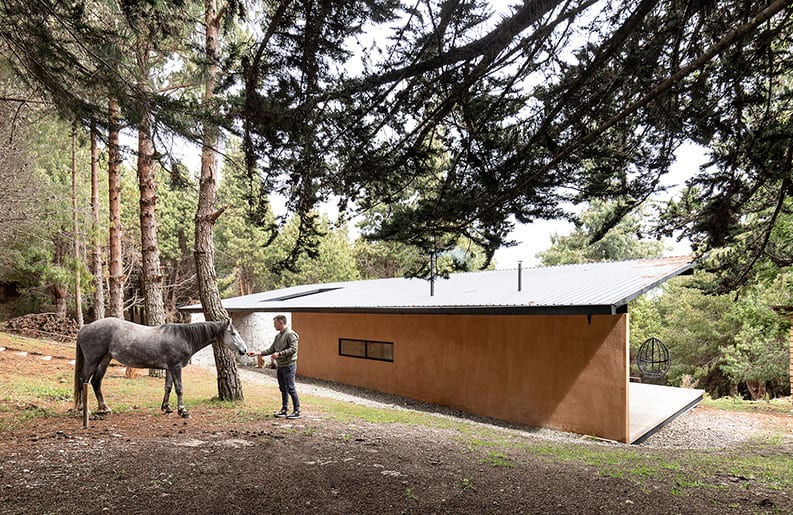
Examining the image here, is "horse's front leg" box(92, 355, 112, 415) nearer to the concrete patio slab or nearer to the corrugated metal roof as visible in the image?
the corrugated metal roof

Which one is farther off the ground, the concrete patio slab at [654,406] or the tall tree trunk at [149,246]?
the tall tree trunk at [149,246]

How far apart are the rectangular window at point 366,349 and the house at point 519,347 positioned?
0.03m

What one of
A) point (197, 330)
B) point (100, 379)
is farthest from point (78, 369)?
point (197, 330)

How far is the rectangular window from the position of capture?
40.7ft

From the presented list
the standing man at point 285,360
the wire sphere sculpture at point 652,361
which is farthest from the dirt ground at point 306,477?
the wire sphere sculpture at point 652,361

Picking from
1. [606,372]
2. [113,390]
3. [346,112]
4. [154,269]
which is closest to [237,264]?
[154,269]

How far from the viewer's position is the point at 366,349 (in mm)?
13055

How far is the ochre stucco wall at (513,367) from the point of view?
8086 mm

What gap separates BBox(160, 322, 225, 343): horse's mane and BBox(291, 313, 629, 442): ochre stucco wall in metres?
5.82

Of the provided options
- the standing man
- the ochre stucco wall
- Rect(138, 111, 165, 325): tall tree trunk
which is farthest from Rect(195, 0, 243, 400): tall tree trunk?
the ochre stucco wall

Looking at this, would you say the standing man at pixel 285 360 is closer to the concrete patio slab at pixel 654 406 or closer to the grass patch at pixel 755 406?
the concrete patio slab at pixel 654 406

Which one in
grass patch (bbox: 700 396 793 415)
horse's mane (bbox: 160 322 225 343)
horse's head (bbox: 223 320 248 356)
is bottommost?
grass patch (bbox: 700 396 793 415)

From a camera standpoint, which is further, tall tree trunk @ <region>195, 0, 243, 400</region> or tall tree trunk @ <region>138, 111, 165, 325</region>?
tall tree trunk @ <region>138, 111, 165, 325</region>

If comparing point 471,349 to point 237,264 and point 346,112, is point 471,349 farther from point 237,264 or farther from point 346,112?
point 237,264
